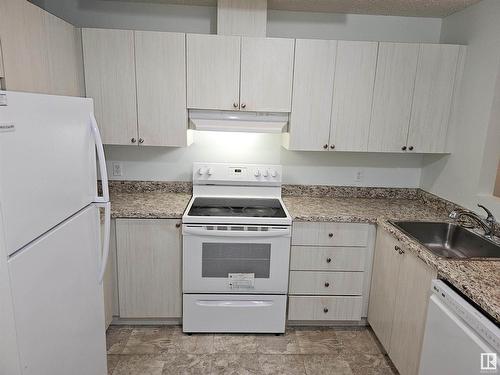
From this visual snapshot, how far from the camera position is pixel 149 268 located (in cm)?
237

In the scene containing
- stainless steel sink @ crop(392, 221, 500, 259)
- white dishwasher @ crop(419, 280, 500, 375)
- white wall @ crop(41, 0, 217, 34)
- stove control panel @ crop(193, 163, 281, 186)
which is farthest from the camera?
stove control panel @ crop(193, 163, 281, 186)

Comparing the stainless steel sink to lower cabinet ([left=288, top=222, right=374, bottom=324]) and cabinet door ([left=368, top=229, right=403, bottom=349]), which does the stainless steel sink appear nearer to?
cabinet door ([left=368, top=229, right=403, bottom=349])

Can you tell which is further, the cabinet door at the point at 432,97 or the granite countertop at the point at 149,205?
the cabinet door at the point at 432,97

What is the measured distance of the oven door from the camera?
2.26 metres

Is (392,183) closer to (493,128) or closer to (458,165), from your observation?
(458,165)

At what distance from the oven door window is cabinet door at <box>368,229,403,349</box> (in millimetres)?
759

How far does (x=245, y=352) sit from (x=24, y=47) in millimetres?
2199

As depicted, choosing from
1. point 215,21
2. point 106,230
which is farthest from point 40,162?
point 215,21

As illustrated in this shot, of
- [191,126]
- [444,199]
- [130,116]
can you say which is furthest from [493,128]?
[130,116]

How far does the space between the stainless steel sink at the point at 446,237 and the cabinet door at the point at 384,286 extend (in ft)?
0.51

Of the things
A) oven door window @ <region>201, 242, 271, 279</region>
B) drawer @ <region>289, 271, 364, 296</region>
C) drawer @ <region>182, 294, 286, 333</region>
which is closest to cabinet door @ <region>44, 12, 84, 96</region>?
oven door window @ <region>201, 242, 271, 279</region>

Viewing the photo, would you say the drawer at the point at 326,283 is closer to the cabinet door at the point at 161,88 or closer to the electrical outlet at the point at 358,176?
the electrical outlet at the point at 358,176

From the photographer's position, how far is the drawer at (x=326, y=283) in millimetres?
2412

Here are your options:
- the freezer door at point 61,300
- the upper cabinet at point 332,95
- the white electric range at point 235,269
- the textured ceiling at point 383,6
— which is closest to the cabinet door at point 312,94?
the upper cabinet at point 332,95
